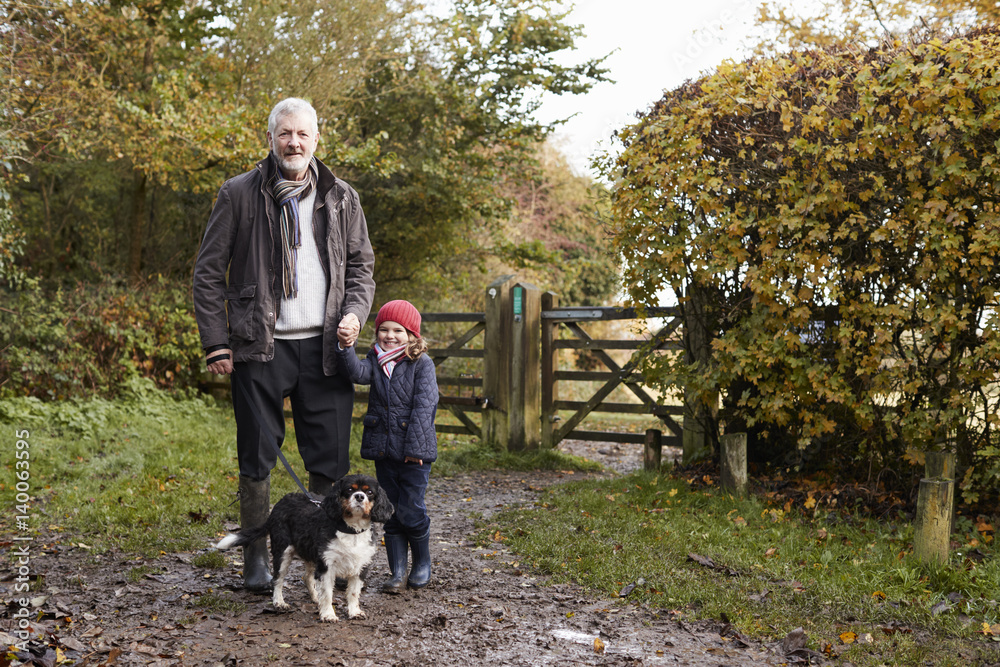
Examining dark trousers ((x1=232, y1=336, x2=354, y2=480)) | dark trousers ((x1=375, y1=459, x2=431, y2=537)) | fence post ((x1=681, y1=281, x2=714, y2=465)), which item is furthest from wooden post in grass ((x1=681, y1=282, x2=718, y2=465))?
dark trousers ((x1=232, y1=336, x2=354, y2=480))

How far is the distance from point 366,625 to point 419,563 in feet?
2.16

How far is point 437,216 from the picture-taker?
13.8 meters

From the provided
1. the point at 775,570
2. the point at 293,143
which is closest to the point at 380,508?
the point at 293,143

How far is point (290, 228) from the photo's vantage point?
12.6 ft

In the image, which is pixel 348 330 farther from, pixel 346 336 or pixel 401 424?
pixel 401 424

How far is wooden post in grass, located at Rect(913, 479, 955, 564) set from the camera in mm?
4297

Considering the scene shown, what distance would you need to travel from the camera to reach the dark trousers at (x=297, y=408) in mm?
3814

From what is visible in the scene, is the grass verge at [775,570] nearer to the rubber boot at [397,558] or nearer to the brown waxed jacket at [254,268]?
the rubber boot at [397,558]

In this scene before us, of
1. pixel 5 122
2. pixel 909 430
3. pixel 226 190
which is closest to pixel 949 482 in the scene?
pixel 909 430

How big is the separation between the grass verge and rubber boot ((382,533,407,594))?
86 cm

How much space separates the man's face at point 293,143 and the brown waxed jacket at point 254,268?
0.34 ft

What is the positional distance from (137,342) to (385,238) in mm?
4902

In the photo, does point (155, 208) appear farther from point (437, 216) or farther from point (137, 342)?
point (437, 216)

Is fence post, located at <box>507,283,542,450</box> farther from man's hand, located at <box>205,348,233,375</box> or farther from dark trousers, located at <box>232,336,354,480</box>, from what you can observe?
man's hand, located at <box>205,348,233,375</box>
